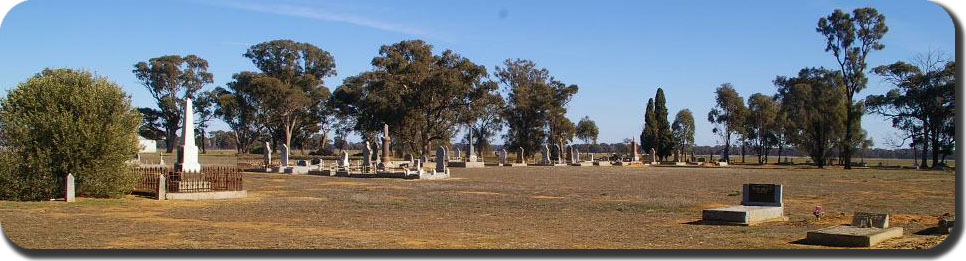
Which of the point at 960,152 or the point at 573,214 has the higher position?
the point at 960,152

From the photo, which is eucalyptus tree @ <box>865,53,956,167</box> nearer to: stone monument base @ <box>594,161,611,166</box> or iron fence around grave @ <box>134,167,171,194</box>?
stone monument base @ <box>594,161,611,166</box>

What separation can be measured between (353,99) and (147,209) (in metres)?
68.1

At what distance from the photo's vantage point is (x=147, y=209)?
749 inches

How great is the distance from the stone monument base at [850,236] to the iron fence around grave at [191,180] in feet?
55.0

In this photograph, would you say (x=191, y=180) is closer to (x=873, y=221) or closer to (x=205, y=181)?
(x=205, y=181)

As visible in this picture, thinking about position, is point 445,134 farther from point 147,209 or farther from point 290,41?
point 147,209

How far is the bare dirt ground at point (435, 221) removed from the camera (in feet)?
41.0

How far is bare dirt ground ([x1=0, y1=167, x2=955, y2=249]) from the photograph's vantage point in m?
12.5

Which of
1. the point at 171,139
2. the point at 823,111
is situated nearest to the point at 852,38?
the point at 823,111

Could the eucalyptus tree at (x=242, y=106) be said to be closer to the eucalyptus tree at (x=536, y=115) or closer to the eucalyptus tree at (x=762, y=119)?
the eucalyptus tree at (x=536, y=115)

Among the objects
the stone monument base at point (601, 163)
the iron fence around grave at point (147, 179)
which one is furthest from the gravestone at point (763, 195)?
the stone monument base at point (601, 163)

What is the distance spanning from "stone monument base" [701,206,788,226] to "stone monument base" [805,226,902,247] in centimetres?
295

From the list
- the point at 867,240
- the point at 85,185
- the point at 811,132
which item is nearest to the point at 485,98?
the point at 811,132

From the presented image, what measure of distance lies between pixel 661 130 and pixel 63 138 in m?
79.1
